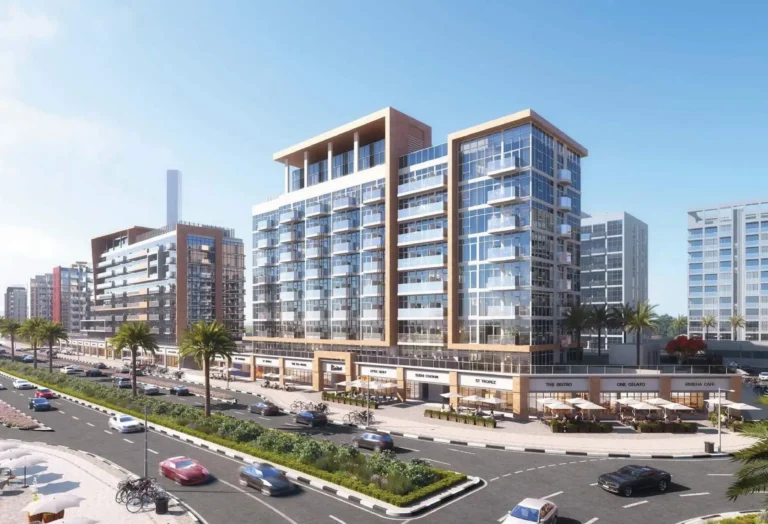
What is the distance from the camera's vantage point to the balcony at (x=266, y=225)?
91.0 m

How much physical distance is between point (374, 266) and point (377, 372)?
48.6ft

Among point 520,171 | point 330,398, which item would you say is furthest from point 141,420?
point 520,171

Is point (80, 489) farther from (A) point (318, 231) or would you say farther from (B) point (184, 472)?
(A) point (318, 231)

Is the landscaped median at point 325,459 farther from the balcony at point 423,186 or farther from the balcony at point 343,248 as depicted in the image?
the balcony at point 423,186

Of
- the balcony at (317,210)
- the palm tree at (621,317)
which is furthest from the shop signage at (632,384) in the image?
the balcony at (317,210)

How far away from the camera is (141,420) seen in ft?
167

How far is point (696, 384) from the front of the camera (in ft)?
175

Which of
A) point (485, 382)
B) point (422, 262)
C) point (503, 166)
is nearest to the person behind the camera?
point (485, 382)

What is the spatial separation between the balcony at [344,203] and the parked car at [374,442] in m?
40.6

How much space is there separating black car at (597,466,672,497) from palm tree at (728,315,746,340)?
113 m

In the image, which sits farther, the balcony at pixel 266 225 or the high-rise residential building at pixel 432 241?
the balcony at pixel 266 225

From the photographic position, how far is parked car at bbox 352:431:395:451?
132ft

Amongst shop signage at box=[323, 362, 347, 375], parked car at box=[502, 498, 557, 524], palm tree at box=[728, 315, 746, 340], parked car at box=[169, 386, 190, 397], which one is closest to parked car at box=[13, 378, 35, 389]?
parked car at box=[169, 386, 190, 397]

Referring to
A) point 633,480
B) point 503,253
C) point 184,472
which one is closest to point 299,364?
point 503,253
